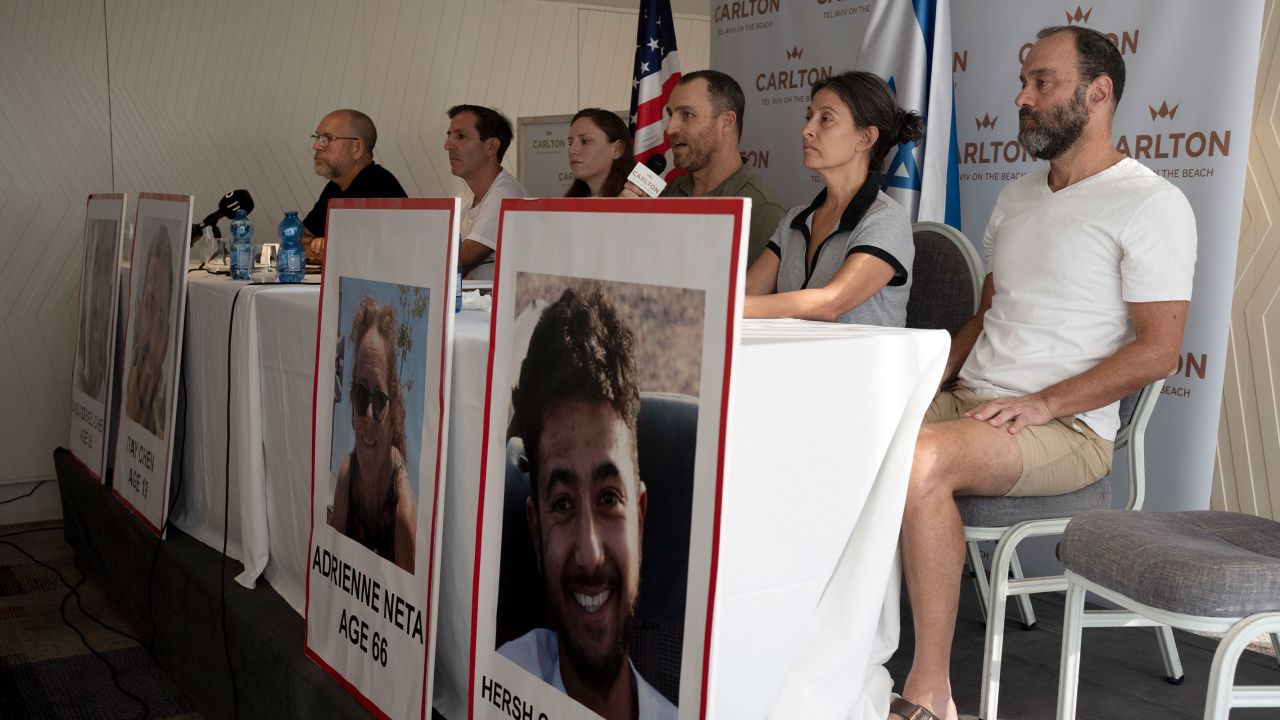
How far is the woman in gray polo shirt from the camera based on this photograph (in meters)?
2.18

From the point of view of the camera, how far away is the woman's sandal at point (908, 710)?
167 cm

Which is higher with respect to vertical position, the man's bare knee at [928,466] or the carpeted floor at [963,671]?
the man's bare knee at [928,466]

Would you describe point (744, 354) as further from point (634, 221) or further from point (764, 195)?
point (764, 195)

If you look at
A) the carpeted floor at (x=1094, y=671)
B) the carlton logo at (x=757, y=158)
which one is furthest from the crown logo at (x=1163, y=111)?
the carlton logo at (x=757, y=158)

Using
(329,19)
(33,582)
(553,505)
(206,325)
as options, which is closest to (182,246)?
(206,325)

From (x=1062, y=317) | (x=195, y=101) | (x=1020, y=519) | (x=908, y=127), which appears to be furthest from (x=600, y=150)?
(x=1020, y=519)

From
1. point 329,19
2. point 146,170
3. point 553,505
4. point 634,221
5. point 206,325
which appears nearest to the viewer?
point 634,221

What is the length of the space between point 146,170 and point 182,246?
227cm

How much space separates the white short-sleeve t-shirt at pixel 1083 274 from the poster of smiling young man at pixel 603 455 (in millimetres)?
1146

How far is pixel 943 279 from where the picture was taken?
2498 mm

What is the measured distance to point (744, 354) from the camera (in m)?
1.27

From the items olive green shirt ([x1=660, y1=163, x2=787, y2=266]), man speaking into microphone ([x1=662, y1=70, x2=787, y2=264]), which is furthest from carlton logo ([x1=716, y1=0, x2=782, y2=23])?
olive green shirt ([x1=660, y1=163, x2=787, y2=266])

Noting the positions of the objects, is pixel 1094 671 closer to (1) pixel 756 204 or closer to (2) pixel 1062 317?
(2) pixel 1062 317

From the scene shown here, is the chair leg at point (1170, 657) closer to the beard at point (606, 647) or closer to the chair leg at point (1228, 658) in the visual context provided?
the chair leg at point (1228, 658)
